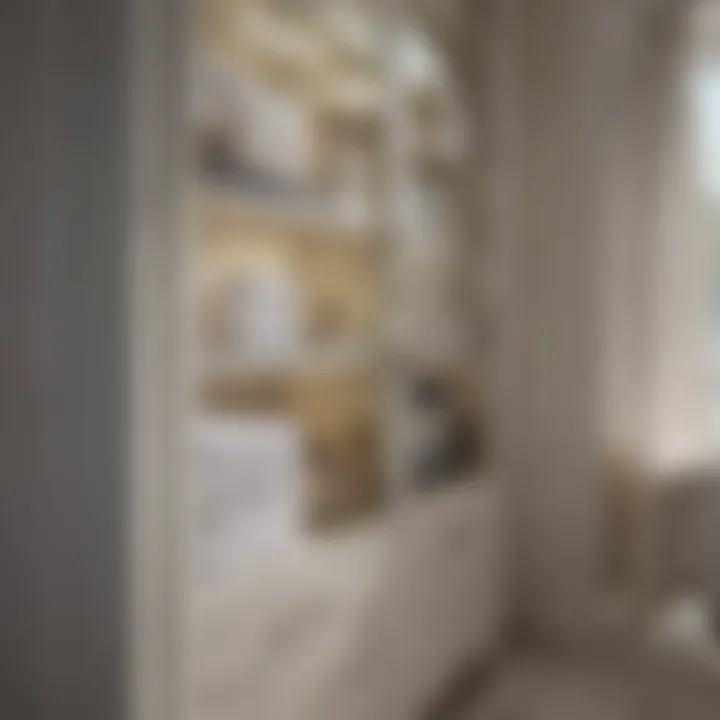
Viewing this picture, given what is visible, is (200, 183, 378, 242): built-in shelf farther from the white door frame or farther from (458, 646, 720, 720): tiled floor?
(458, 646, 720, 720): tiled floor

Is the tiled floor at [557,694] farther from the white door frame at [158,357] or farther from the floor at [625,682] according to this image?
the white door frame at [158,357]

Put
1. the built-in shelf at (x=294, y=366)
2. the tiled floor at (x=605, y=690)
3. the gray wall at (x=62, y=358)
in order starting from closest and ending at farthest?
the gray wall at (x=62, y=358), the built-in shelf at (x=294, y=366), the tiled floor at (x=605, y=690)

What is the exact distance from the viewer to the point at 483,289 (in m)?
2.77

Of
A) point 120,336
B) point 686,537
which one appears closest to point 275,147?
point 120,336

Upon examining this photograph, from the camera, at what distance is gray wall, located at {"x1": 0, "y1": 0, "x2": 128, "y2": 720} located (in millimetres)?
1387

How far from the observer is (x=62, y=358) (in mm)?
1413

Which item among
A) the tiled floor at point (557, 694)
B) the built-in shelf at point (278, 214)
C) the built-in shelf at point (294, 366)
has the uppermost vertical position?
the built-in shelf at point (278, 214)

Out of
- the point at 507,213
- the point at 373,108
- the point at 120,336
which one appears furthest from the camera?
the point at 507,213

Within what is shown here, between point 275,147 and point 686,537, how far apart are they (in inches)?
63.7

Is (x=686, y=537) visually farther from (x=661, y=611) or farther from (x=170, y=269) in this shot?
(x=170, y=269)

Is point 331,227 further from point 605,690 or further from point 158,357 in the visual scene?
point 605,690

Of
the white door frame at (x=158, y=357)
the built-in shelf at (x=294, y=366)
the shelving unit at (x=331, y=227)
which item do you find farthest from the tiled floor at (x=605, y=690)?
the white door frame at (x=158, y=357)

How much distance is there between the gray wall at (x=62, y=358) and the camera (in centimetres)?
139

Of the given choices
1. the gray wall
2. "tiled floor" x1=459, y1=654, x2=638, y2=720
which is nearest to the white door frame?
the gray wall
